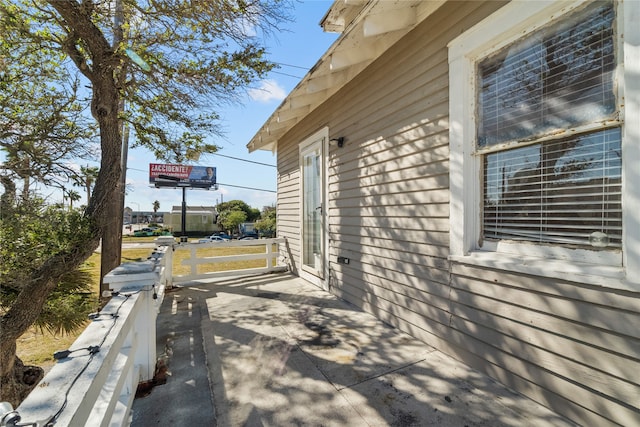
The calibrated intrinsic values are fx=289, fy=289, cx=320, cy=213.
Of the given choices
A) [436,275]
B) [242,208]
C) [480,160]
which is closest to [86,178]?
[436,275]

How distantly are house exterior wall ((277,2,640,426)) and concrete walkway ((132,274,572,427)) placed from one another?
21cm

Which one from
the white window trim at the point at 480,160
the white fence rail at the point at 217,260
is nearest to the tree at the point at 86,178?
the white fence rail at the point at 217,260

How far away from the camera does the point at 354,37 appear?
2.87 metres

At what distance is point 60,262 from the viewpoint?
129 inches

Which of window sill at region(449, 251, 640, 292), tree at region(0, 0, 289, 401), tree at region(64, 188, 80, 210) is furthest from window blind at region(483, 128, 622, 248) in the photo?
tree at region(64, 188, 80, 210)

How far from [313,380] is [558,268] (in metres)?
1.74

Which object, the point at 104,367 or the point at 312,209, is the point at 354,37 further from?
the point at 104,367

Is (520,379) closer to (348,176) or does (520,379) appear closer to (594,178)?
(594,178)

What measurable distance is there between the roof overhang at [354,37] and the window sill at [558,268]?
2.14 m

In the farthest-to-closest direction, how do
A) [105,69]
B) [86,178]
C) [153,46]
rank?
[86,178], [153,46], [105,69]

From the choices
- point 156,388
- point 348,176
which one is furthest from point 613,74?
point 156,388

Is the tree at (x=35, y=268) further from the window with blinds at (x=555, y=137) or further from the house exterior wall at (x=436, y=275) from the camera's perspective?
the window with blinds at (x=555, y=137)

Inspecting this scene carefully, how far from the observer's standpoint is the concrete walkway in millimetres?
1728

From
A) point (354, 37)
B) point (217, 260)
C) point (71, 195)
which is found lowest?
point (217, 260)
